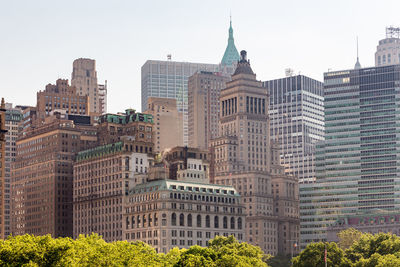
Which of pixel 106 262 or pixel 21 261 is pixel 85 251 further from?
pixel 21 261

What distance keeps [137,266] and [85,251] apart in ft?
39.5

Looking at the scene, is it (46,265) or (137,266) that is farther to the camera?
(137,266)

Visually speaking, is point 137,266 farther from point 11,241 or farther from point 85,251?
point 11,241

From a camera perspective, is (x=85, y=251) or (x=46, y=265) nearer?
(x=46, y=265)

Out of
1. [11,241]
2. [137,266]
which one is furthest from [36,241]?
[137,266]

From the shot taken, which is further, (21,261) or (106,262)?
(106,262)

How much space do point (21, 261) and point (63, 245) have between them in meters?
8.92

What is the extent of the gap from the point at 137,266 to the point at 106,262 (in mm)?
7635

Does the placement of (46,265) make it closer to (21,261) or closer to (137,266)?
(21,261)

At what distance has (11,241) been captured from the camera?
189 metres

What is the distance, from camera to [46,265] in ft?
595

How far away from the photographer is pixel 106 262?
195250mm

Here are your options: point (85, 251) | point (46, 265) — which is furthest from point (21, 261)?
point (85, 251)

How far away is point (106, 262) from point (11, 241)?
20049 mm
